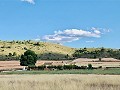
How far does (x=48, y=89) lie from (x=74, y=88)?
124 centimetres

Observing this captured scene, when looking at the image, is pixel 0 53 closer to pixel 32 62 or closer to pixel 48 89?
pixel 32 62

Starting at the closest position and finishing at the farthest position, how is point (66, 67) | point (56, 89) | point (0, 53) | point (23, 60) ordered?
1. point (56, 89)
2. point (66, 67)
3. point (23, 60)
4. point (0, 53)

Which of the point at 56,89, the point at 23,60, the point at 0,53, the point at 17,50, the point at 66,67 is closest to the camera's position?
the point at 56,89

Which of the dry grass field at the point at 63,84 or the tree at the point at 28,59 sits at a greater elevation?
the tree at the point at 28,59

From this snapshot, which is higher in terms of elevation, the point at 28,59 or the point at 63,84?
the point at 28,59

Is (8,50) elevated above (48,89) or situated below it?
above

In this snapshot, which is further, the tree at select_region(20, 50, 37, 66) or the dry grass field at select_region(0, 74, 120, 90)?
the tree at select_region(20, 50, 37, 66)

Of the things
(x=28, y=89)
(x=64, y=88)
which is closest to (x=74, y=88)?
(x=64, y=88)

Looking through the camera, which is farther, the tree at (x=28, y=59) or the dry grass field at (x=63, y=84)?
the tree at (x=28, y=59)

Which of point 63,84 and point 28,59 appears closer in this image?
point 63,84

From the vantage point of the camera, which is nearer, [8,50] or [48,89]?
[48,89]

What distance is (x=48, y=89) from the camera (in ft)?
60.2

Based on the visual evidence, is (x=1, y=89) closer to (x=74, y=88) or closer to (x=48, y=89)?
(x=48, y=89)

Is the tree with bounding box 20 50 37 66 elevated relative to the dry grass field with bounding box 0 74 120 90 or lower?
elevated
